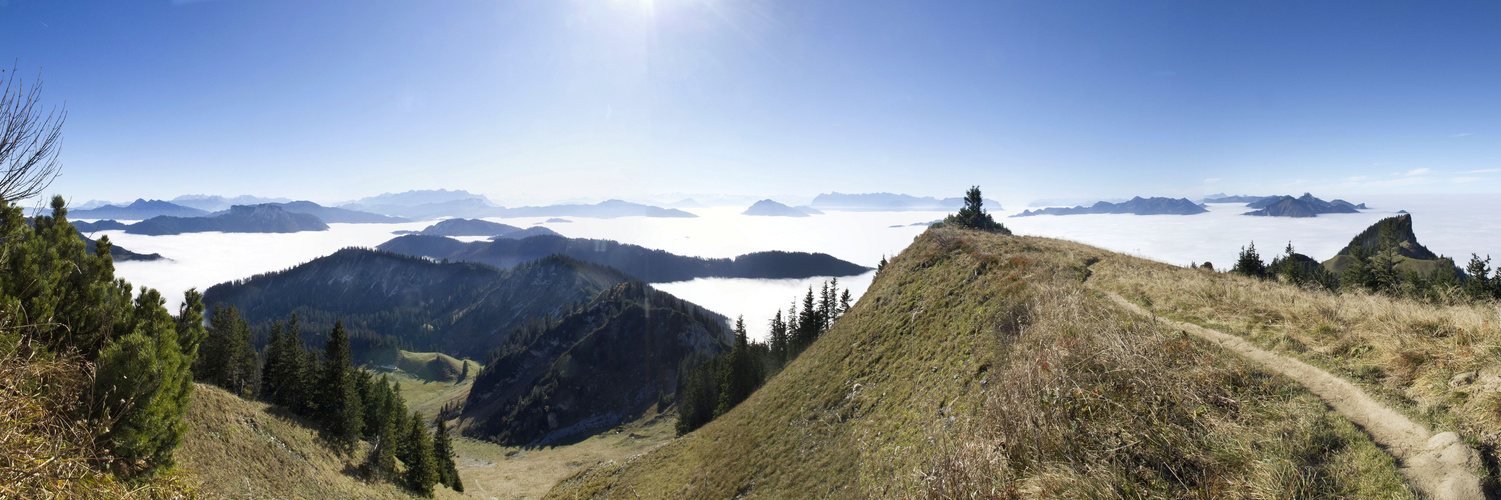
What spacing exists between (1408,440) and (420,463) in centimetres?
5310

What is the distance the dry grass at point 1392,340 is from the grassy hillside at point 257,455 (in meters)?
32.8

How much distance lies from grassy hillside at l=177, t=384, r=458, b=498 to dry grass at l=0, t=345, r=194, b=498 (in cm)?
1110

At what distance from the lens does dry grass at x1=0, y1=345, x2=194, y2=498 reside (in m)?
6.84

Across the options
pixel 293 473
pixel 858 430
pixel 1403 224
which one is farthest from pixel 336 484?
pixel 1403 224

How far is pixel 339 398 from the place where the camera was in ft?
127

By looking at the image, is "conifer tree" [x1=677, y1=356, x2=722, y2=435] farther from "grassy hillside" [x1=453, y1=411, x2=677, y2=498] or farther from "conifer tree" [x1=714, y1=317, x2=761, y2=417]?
"grassy hillside" [x1=453, y1=411, x2=677, y2=498]

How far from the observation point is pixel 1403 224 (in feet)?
441

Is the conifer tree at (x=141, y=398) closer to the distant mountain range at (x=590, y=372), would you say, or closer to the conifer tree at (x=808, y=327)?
the conifer tree at (x=808, y=327)

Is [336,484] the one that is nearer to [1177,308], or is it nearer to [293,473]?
[293,473]

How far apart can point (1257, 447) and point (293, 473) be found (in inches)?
1593

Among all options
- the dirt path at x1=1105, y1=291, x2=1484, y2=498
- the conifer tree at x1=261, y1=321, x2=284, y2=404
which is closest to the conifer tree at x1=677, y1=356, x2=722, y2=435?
the conifer tree at x1=261, y1=321, x2=284, y2=404

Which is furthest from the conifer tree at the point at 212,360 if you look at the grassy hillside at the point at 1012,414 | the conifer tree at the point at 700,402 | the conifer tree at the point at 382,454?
the conifer tree at the point at 700,402

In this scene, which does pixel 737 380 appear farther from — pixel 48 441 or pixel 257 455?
pixel 48 441

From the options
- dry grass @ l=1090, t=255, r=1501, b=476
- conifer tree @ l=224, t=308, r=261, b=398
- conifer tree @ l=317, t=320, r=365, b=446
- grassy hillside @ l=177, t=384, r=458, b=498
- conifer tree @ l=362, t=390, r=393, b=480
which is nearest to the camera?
dry grass @ l=1090, t=255, r=1501, b=476
